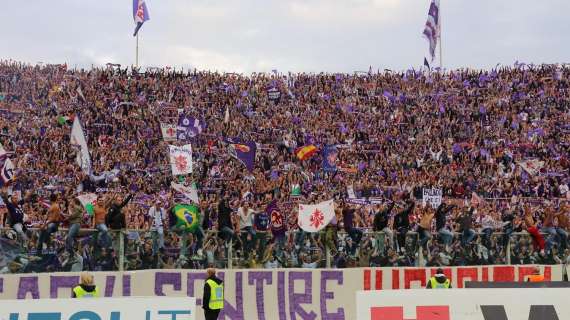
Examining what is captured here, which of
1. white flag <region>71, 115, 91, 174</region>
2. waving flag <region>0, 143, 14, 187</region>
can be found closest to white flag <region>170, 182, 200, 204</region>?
white flag <region>71, 115, 91, 174</region>

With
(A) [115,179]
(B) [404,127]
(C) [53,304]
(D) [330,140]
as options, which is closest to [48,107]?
(A) [115,179]

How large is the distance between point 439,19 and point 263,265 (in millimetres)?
34831

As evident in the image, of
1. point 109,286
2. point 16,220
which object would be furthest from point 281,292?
point 16,220

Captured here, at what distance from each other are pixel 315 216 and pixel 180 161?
1036 cm

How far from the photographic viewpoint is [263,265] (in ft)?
65.0

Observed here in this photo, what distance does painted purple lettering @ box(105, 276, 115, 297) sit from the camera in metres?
18.3

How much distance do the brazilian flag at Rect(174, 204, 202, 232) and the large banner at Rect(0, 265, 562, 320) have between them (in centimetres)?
89

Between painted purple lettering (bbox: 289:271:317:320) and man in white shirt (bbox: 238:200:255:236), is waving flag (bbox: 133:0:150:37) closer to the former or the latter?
man in white shirt (bbox: 238:200:255:236)

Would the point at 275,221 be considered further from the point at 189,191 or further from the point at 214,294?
the point at 189,191

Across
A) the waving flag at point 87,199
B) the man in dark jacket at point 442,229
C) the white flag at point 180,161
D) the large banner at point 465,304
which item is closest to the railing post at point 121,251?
the waving flag at point 87,199

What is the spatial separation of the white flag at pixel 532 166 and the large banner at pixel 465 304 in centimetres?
2515

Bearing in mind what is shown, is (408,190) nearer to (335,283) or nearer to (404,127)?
(404,127)

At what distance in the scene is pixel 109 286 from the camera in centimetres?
1833

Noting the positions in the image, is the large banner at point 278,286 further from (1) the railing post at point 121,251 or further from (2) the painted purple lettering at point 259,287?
(1) the railing post at point 121,251
